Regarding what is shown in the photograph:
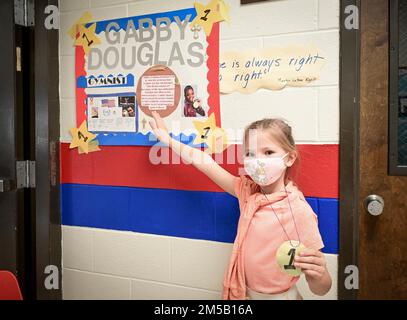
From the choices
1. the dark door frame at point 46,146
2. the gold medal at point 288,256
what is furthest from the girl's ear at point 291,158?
the dark door frame at point 46,146

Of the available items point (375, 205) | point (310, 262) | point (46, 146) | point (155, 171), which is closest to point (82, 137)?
point (46, 146)

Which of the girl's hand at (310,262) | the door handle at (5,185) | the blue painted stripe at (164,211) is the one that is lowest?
the girl's hand at (310,262)

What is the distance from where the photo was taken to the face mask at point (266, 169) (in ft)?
4.47

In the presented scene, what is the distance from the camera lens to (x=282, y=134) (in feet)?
4.57

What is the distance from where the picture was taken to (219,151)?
61.2 inches

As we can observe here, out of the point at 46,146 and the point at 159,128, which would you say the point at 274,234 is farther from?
the point at 46,146

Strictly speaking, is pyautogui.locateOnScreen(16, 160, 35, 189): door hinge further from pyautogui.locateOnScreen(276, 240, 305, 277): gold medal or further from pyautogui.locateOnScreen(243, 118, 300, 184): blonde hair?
pyautogui.locateOnScreen(276, 240, 305, 277): gold medal

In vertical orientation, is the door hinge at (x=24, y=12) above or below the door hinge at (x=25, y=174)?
above

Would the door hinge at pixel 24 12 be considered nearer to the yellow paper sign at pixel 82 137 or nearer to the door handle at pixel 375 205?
the yellow paper sign at pixel 82 137

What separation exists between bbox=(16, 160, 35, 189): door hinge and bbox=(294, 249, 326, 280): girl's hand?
126 centimetres

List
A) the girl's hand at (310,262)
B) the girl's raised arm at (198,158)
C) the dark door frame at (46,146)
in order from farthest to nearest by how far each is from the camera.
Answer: the dark door frame at (46,146)
the girl's raised arm at (198,158)
the girl's hand at (310,262)

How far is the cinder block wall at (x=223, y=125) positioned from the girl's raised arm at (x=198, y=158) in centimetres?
11

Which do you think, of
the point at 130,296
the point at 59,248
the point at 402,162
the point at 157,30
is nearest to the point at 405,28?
the point at 402,162
